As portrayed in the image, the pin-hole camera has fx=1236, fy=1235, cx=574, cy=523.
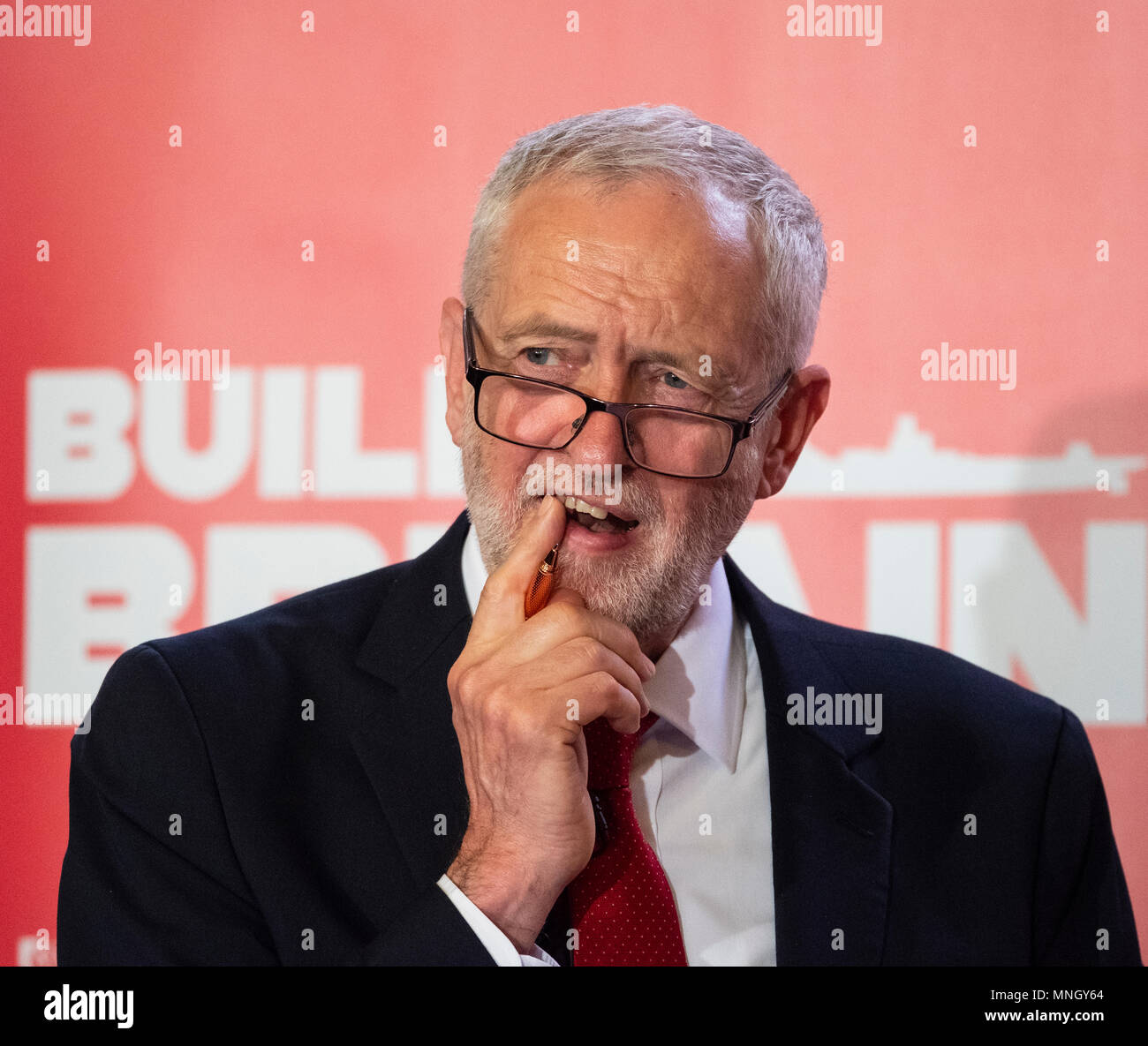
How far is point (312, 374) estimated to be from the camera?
2580 mm

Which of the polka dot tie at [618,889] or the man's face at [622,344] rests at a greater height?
the man's face at [622,344]

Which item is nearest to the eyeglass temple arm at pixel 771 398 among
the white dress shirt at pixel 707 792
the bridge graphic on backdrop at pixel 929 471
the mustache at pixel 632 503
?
the mustache at pixel 632 503

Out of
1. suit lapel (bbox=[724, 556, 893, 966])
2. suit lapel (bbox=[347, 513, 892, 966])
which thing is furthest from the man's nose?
suit lapel (bbox=[724, 556, 893, 966])

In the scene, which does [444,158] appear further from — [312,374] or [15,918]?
[15,918]

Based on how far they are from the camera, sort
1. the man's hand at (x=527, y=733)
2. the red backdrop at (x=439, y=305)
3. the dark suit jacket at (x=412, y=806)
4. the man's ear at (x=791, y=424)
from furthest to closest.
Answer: the red backdrop at (x=439, y=305)
the man's ear at (x=791, y=424)
the dark suit jacket at (x=412, y=806)
the man's hand at (x=527, y=733)

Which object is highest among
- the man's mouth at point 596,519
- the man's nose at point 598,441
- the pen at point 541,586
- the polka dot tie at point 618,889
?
the man's nose at point 598,441

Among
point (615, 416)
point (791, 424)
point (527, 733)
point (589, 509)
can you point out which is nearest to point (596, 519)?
point (589, 509)

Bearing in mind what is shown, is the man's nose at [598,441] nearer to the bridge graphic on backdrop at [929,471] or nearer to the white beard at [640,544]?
the white beard at [640,544]

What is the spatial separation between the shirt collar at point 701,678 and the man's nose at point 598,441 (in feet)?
0.87

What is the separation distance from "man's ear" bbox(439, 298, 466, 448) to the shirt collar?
174mm

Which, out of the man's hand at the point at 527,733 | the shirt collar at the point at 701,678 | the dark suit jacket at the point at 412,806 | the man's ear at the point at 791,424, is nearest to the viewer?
the man's hand at the point at 527,733

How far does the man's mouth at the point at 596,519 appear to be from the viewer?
1.75 meters
